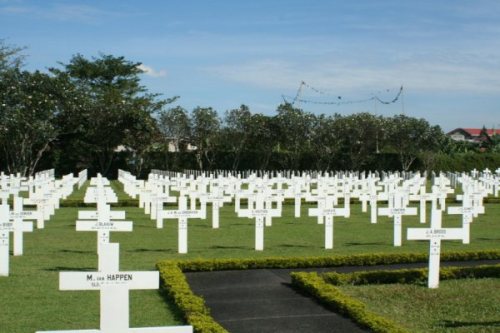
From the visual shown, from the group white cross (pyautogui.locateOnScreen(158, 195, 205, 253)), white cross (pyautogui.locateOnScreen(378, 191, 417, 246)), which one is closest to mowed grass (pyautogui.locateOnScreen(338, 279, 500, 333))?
white cross (pyautogui.locateOnScreen(378, 191, 417, 246))

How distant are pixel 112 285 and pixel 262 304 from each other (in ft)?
12.2

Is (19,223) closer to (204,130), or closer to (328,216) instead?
(328,216)

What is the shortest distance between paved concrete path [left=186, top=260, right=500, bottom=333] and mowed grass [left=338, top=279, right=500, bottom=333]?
77 centimetres

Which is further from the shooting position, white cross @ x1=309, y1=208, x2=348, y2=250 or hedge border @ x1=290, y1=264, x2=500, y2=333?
white cross @ x1=309, y1=208, x2=348, y2=250

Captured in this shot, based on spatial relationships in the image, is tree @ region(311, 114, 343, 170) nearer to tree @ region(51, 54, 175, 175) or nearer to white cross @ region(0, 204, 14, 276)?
tree @ region(51, 54, 175, 175)

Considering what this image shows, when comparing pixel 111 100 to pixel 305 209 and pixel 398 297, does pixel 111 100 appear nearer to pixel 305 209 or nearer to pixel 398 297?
pixel 305 209

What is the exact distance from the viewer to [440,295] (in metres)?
10.2

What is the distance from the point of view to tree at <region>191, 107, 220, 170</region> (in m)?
53.6

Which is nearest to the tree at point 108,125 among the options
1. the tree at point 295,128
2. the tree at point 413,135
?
the tree at point 295,128

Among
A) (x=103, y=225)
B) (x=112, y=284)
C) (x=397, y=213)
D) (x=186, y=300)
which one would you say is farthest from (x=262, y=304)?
(x=397, y=213)

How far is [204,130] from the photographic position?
54.1 meters

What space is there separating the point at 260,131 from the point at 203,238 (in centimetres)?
3734

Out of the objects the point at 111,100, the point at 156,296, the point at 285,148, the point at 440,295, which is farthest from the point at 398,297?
the point at 285,148

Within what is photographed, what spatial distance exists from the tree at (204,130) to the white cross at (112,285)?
1868 inches
